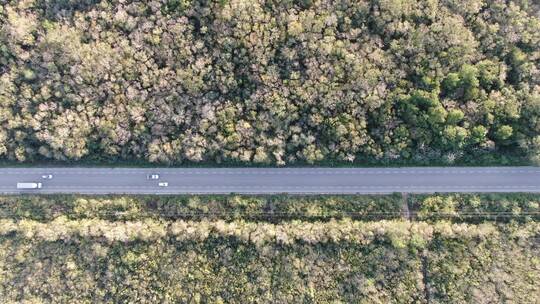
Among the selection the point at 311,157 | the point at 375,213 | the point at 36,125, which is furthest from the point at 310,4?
the point at 36,125

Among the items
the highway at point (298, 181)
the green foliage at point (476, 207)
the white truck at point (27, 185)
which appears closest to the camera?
the green foliage at point (476, 207)

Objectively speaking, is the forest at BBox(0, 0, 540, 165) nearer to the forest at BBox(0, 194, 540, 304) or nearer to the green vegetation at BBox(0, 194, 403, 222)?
the green vegetation at BBox(0, 194, 403, 222)

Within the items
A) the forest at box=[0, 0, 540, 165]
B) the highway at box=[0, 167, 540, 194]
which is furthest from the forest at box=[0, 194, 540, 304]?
A: the forest at box=[0, 0, 540, 165]

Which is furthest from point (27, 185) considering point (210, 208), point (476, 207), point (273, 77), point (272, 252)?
point (476, 207)

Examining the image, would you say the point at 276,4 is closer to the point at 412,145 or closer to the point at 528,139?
the point at 412,145

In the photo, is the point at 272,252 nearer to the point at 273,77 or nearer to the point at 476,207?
the point at 273,77

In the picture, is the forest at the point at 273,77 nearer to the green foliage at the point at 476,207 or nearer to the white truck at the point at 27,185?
the white truck at the point at 27,185

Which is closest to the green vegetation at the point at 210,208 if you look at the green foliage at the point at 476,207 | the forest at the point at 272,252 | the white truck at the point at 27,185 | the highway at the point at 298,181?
the forest at the point at 272,252
